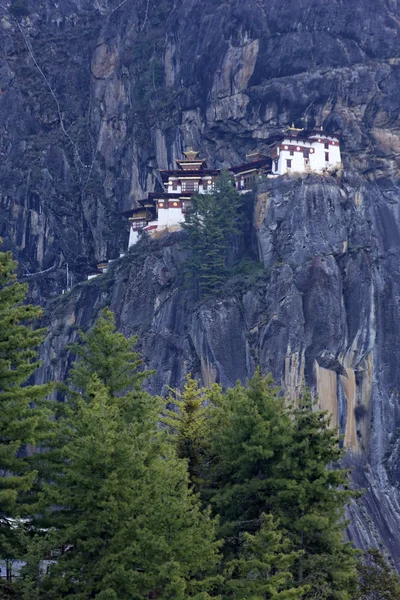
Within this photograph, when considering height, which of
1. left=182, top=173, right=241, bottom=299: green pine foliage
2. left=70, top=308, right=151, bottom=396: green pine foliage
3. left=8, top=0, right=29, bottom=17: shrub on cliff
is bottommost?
left=70, top=308, right=151, bottom=396: green pine foliage

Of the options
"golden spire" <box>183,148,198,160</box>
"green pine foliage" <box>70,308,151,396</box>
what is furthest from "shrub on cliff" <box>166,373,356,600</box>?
"golden spire" <box>183,148,198,160</box>

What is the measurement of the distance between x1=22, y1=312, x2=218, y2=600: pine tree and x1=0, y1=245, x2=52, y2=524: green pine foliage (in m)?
0.86

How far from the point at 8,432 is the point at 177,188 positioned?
182 ft

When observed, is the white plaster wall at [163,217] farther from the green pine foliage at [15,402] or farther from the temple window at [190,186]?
the green pine foliage at [15,402]

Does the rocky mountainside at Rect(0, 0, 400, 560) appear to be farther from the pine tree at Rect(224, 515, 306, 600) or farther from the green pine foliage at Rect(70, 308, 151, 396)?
the pine tree at Rect(224, 515, 306, 600)

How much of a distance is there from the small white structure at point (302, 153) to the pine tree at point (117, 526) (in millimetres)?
52202

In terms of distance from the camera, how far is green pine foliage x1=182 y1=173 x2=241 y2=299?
7294 centimetres

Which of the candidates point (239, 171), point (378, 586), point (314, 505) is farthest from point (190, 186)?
point (314, 505)

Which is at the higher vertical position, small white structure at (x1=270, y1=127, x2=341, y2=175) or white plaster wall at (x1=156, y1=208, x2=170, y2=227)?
small white structure at (x1=270, y1=127, x2=341, y2=175)

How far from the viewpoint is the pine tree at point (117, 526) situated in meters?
23.0

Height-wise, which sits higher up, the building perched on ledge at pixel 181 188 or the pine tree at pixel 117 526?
the building perched on ledge at pixel 181 188

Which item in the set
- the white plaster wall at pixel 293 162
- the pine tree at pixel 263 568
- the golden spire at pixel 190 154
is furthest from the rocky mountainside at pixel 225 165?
the pine tree at pixel 263 568

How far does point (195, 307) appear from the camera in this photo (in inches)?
2813

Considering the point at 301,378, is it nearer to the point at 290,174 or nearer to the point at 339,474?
the point at 290,174
